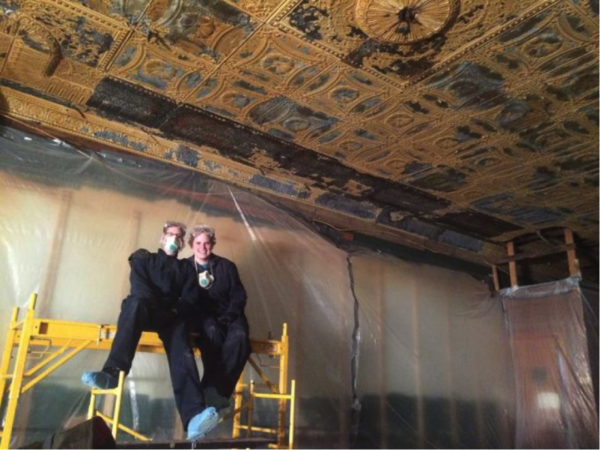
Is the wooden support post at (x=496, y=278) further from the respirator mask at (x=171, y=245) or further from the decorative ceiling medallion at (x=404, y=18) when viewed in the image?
the respirator mask at (x=171, y=245)

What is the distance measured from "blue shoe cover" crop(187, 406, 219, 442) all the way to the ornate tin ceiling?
5.81ft

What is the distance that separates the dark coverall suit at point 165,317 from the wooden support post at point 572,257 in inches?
163

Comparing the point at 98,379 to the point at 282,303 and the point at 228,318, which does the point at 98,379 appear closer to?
the point at 228,318

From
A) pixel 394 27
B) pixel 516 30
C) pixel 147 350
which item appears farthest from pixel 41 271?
pixel 516 30

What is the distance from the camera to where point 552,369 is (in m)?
4.83

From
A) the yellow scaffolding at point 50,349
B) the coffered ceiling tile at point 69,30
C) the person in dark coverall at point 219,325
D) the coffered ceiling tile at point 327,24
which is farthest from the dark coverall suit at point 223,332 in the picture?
the coffered ceiling tile at point 327,24

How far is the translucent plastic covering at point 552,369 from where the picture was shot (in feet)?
14.9

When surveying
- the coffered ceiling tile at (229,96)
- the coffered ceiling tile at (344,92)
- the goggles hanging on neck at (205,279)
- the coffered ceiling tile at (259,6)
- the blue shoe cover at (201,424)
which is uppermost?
the coffered ceiling tile at (229,96)

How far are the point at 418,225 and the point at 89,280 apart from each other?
10.8ft

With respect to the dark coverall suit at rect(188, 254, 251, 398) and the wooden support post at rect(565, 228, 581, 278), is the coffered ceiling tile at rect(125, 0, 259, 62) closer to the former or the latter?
the dark coverall suit at rect(188, 254, 251, 398)

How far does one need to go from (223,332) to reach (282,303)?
96 cm

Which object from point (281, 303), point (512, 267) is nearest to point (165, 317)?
point (281, 303)

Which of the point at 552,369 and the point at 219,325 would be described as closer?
the point at 219,325

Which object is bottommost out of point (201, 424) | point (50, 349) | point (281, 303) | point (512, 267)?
point (201, 424)
